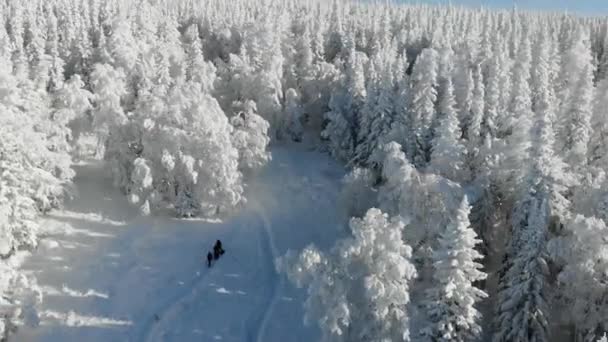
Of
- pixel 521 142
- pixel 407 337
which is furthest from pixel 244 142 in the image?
pixel 407 337

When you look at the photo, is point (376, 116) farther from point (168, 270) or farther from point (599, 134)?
point (168, 270)

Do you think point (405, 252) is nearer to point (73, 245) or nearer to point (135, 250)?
point (135, 250)

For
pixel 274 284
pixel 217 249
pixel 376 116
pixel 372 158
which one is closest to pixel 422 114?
pixel 376 116

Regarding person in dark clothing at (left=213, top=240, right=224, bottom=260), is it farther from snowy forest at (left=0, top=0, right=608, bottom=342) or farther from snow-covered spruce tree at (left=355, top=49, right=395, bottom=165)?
snow-covered spruce tree at (left=355, top=49, right=395, bottom=165)

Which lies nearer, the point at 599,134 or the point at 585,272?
the point at 585,272

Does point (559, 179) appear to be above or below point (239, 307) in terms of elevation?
above

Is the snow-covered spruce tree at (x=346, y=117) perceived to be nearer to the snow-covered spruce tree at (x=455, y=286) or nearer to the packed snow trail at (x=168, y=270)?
the packed snow trail at (x=168, y=270)
